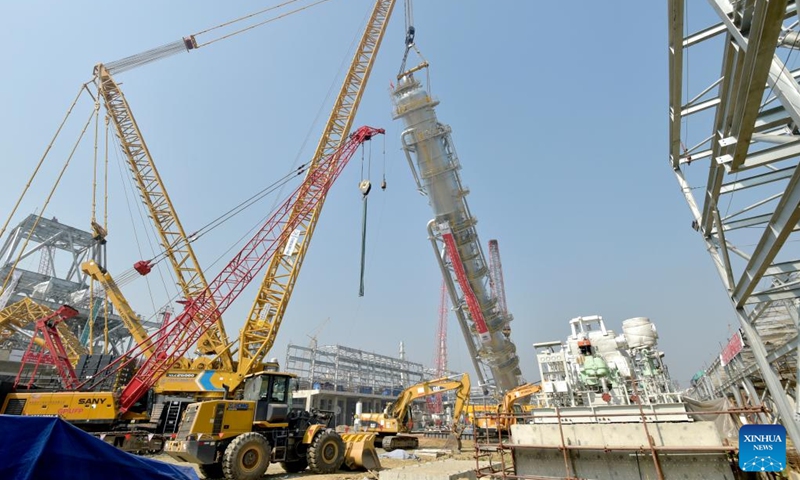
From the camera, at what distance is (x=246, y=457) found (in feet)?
35.3

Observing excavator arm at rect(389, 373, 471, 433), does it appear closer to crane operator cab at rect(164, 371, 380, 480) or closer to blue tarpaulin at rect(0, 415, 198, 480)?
crane operator cab at rect(164, 371, 380, 480)

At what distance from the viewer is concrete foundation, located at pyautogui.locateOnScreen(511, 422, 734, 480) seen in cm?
750

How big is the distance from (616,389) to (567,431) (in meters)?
4.67

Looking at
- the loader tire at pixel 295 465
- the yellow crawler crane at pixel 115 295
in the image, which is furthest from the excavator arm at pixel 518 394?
the yellow crawler crane at pixel 115 295

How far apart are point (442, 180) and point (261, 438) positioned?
12491 millimetres

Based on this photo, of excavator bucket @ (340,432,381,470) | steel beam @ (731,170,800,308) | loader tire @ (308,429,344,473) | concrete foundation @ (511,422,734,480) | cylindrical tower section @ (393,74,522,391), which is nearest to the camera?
steel beam @ (731,170,800,308)

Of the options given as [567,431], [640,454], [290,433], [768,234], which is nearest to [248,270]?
[290,433]

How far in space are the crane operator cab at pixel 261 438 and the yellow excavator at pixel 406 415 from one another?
677 centimetres

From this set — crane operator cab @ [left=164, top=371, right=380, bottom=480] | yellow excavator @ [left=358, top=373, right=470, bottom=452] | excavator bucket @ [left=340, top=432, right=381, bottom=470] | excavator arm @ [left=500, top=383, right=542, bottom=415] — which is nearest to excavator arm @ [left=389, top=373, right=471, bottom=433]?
yellow excavator @ [left=358, top=373, right=470, bottom=452]

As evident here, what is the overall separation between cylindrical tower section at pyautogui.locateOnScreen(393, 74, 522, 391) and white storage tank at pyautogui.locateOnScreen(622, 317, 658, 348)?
20.0ft

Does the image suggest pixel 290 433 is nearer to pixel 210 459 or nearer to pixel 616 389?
pixel 210 459

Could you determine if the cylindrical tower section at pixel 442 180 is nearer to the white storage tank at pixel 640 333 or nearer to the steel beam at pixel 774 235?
the white storage tank at pixel 640 333

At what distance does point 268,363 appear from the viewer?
17.3 metres

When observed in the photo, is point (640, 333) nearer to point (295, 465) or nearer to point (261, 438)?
point (295, 465)
